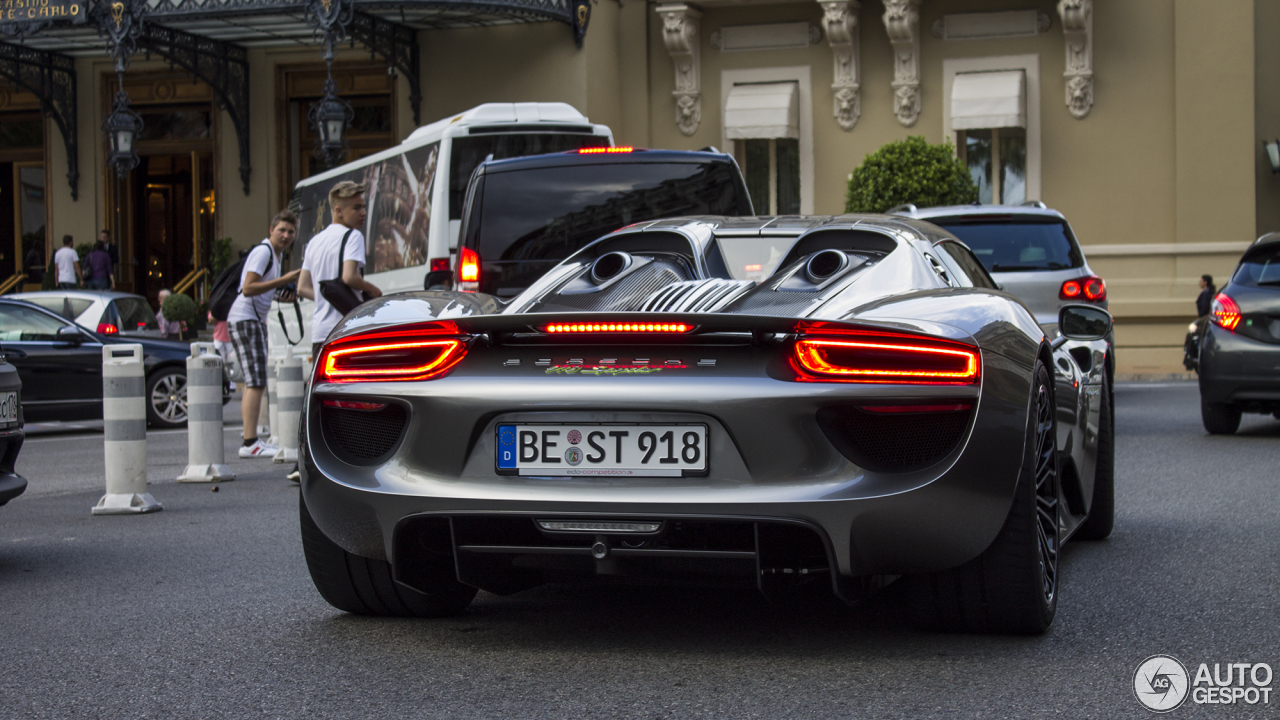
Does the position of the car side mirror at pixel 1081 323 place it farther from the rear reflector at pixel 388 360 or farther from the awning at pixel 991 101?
the awning at pixel 991 101

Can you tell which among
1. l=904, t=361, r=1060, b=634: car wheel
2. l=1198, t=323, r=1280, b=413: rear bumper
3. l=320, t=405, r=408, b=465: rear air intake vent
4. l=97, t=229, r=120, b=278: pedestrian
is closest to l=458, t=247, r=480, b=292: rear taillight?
l=1198, t=323, r=1280, b=413: rear bumper

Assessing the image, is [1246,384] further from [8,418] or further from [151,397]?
[151,397]

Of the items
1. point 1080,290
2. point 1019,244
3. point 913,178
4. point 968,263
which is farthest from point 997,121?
point 968,263

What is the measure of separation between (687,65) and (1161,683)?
2199 centimetres

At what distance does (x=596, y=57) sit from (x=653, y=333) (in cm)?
2119

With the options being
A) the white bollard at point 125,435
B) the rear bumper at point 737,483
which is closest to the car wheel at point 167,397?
the white bollard at point 125,435

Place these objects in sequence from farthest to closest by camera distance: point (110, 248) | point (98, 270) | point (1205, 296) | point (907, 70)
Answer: point (110, 248) → point (98, 270) → point (907, 70) → point (1205, 296)

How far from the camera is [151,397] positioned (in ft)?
47.9

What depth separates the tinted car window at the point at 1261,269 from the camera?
10.9 m

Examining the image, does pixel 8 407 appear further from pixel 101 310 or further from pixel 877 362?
pixel 101 310

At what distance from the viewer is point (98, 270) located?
25.3m

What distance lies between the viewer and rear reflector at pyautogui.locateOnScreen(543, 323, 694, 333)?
3822 mm

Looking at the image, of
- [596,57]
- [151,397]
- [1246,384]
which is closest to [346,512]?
[1246,384]

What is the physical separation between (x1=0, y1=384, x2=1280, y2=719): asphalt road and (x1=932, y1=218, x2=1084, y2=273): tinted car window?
4.38 metres
